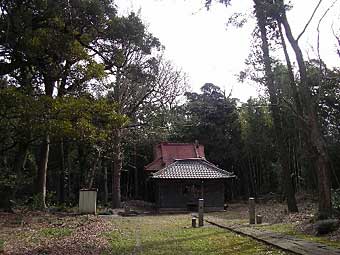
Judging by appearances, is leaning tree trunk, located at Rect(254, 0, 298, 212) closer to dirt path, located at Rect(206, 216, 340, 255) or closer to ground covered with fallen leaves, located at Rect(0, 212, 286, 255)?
dirt path, located at Rect(206, 216, 340, 255)

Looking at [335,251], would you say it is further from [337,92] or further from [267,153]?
[267,153]

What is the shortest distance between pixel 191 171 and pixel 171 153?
16.3 ft

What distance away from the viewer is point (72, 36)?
16.6 metres

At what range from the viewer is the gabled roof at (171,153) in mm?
33438

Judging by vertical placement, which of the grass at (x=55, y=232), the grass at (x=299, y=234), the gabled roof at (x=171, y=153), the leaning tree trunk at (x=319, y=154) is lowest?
the grass at (x=55, y=232)

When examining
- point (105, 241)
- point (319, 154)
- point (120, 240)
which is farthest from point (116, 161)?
point (319, 154)

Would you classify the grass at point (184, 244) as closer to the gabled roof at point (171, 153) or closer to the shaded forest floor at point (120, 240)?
the shaded forest floor at point (120, 240)

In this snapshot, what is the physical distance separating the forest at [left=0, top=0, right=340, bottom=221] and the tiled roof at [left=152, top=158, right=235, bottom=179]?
13.0 feet

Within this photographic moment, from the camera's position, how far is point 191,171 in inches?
1157

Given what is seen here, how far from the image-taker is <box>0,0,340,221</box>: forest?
564 inches

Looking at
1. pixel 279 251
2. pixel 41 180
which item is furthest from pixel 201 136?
pixel 279 251

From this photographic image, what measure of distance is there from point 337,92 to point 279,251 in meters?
18.4

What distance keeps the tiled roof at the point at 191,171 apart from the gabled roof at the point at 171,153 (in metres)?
2.51

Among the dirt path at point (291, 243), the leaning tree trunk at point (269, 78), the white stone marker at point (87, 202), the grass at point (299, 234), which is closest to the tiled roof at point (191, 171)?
the white stone marker at point (87, 202)
